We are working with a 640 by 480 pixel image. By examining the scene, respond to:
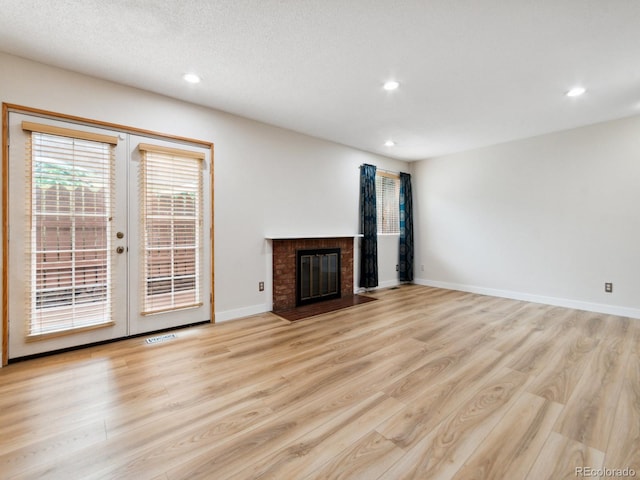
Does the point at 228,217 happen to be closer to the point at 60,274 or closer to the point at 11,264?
the point at 60,274

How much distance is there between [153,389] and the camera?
201 centimetres

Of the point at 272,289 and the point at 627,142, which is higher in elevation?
the point at 627,142

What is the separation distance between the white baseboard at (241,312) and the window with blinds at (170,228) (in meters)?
0.32

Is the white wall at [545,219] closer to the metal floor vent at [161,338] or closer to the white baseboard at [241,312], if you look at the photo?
the white baseboard at [241,312]

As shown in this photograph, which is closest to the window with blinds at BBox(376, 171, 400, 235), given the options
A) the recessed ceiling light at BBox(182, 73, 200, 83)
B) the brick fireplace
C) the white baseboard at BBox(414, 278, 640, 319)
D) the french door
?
the white baseboard at BBox(414, 278, 640, 319)

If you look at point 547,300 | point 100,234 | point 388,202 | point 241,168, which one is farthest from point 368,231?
point 100,234

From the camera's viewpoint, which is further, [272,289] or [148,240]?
[272,289]

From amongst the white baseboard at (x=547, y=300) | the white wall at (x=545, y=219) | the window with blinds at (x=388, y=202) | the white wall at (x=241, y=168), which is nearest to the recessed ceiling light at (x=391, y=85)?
the white wall at (x=241, y=168)

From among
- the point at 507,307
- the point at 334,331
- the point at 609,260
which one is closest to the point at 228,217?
the point at 334,331

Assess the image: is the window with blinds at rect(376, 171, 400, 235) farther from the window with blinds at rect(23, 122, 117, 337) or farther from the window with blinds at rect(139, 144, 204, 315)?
the window with blinds at rect(23, 122, 117, 337)

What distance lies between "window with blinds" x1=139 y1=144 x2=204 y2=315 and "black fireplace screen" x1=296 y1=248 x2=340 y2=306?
1.45 metres

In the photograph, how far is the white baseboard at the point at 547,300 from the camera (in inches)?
147

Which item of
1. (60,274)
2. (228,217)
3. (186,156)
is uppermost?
(186,156)

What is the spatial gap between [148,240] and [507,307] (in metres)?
4.89
